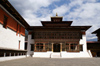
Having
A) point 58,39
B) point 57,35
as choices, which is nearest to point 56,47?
point 58,39

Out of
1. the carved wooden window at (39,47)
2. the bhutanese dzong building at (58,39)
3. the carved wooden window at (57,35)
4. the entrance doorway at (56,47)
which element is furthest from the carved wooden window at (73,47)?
the carved wooden window at (39,47)

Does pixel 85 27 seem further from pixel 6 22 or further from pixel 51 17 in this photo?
pixel 6 22

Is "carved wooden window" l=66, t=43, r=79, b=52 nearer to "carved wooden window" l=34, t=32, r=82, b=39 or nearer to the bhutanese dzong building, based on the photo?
the bhutanese dzong building

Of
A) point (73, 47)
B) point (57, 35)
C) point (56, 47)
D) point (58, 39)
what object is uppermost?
point (57, 35)

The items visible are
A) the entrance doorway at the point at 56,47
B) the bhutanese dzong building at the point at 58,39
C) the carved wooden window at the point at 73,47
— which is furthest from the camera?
the entrance doorway at the point at 56,47

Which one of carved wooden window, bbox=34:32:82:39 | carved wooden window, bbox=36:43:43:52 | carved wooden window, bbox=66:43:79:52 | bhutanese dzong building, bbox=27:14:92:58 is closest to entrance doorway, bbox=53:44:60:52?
bhutanese dzong building, bbox=27:14:92:58

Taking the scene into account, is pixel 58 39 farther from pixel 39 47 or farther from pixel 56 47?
pixel 39 47

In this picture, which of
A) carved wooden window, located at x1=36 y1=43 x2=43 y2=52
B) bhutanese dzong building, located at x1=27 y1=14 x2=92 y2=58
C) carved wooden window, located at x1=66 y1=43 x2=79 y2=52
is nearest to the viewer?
carved wooden window, located at x1=66 y1=43 x2=79 y2=52

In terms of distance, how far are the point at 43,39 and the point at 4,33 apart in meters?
15.3

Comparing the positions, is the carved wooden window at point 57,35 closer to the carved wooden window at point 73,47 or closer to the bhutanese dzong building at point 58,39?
the bhutanese dzong building at point 58,39

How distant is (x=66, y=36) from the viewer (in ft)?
107

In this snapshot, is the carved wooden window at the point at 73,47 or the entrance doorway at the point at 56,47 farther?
the entrance doorway at the point at 56,47

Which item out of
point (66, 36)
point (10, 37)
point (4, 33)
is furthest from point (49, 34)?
point (4, 33)

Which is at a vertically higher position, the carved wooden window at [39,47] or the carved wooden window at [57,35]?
the carved wooden window at [57,35]
